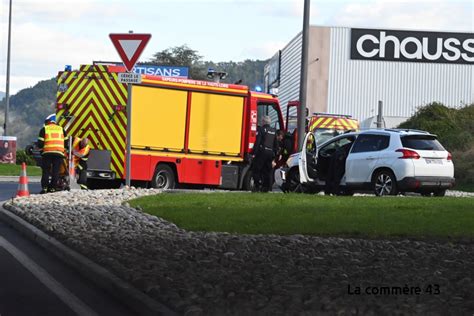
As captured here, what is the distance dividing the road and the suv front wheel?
404 inches

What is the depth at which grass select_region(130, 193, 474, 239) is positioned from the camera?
45.2 feet

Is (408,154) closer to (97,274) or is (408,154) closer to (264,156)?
(264,156)

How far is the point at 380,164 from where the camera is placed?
21078 mm

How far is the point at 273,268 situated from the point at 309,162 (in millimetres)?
12338

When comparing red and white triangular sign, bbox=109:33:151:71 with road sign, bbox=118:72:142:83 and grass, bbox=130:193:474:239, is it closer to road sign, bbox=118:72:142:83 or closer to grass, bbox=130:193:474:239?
road sign, bbox=118:72:142:83

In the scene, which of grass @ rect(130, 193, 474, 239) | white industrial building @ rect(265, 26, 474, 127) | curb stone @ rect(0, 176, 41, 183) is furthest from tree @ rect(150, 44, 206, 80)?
grass @ rect(130, 193, 474, 239)

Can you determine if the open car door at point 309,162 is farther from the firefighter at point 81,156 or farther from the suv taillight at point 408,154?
the firefighter at point 81,156

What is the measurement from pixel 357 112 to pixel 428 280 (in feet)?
196

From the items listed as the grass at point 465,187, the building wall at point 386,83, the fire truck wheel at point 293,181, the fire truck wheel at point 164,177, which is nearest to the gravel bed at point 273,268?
the fire truck wheel at point 293,181

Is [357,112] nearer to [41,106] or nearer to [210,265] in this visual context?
[210,265]

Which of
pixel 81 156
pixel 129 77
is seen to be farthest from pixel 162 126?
pixel 129 77

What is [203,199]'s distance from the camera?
18469 millimetres

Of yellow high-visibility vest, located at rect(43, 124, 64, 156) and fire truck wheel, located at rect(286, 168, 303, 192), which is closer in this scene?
yellow high-visibility vest, located at rect(43, 124, 64, 156)

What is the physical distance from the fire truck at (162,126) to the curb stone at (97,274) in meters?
8.38
